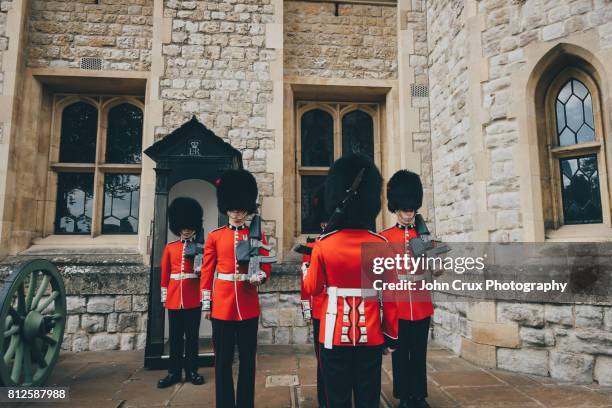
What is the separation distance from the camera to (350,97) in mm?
5602

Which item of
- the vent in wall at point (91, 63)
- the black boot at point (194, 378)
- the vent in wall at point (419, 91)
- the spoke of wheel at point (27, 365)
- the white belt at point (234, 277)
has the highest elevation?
the vent in wall at point (91, 63)

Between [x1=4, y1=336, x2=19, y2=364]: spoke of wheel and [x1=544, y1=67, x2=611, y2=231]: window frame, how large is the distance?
4.91 metres

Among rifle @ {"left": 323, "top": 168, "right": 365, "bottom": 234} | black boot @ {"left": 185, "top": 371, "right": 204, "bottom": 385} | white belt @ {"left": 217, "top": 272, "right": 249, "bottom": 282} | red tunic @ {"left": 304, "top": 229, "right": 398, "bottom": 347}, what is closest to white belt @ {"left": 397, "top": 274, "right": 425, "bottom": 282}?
red tunic @ {"left": 304, "top": 229, "right": 398, "bottom": 347}

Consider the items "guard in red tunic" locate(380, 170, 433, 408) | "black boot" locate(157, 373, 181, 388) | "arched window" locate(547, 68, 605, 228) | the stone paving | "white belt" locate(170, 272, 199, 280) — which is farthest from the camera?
"arched window" locate(547, 68, 605, 228)

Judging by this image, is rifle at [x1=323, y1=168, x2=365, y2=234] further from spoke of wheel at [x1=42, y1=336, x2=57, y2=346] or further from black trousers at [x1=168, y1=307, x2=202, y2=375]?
spoke of wheel at [x1=42, y1=336, x2=57, y2=346]

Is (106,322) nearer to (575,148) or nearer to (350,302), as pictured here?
(350,302)

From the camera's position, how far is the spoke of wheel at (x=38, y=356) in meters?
3.09

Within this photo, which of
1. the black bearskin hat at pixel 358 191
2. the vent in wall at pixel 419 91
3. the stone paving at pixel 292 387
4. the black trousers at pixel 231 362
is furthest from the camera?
the vent in wall at pixel 419 91

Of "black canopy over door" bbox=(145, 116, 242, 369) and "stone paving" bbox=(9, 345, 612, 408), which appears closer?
"stone paving" bbox=(9, 345, 612, 408)

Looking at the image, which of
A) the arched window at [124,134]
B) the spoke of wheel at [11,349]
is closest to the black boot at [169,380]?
the spoke of wheel at [11,349]

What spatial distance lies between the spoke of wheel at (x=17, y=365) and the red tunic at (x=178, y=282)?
43.9 inches

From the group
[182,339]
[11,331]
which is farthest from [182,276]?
[11,331]

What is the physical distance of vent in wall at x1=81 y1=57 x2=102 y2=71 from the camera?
5066 millimetres

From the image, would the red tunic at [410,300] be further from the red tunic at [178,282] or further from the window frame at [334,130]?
the window frame at [334,130]
